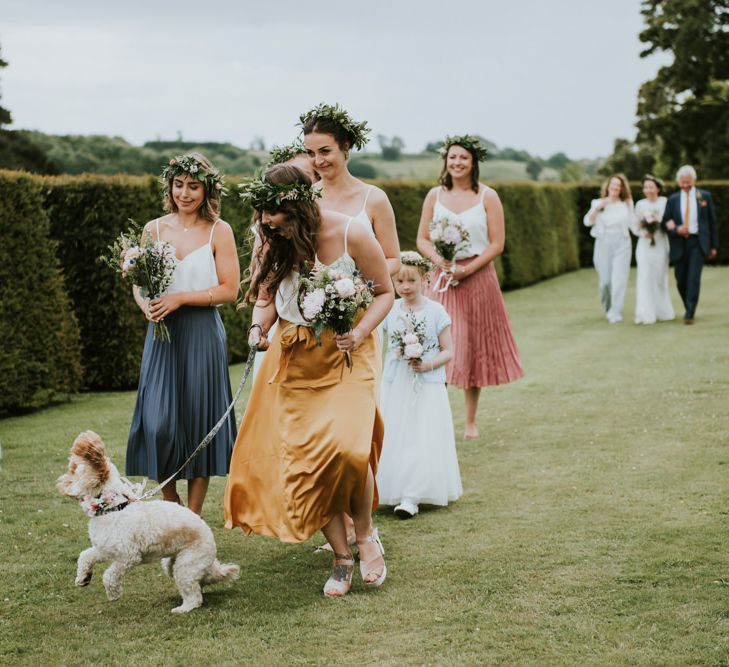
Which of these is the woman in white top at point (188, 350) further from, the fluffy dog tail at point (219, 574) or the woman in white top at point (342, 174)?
the fluffy dog tail at point (219, 574)

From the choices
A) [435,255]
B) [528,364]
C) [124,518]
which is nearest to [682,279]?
[528,364]

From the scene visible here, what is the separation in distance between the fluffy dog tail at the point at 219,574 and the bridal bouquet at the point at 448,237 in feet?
13.7

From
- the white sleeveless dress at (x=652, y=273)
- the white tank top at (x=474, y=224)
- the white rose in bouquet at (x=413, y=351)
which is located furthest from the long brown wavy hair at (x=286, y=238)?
the white sleeveless dress at (x=652, y=273)

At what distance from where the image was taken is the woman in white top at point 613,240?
18078mm

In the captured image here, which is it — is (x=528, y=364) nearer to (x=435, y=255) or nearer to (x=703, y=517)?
(x=435, y=255)

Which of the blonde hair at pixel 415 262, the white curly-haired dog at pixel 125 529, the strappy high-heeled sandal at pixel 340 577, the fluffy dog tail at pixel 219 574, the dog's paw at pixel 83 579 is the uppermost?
the blonde hair at pixel 415 262

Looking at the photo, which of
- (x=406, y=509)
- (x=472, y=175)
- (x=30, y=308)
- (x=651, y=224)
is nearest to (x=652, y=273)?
(x=651, y=224)

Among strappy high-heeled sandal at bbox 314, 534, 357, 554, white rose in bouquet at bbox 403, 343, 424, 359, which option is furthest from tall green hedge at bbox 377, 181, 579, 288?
strappy high-heeled sandal at bbox 314, 534, 357, 554

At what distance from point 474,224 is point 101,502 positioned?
482cm

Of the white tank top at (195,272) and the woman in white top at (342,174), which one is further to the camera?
the white tank top at (195,272)

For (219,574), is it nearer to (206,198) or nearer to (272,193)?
(272,193)

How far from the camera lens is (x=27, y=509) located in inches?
279

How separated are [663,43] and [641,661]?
4269 cm

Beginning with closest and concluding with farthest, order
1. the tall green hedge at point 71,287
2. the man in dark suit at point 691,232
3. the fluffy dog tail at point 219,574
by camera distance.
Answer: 1. the fluffy dog tail at point 219,574
2. the tall green hedge at point 71,287
3. the man in dark suit at point 691,232
